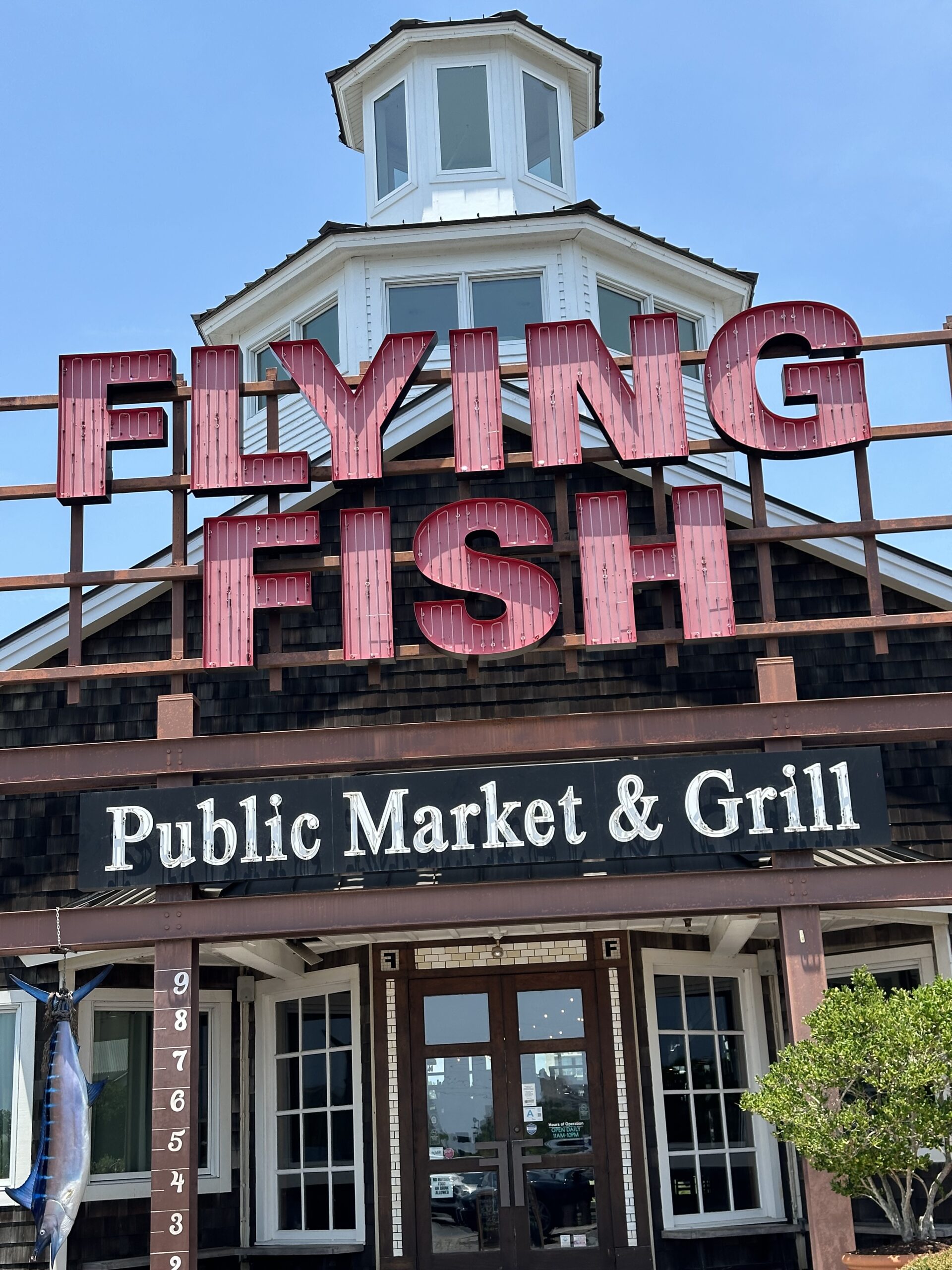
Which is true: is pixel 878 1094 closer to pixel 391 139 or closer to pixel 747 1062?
pixel 747 1062

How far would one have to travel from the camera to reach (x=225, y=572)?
11062 millimetres

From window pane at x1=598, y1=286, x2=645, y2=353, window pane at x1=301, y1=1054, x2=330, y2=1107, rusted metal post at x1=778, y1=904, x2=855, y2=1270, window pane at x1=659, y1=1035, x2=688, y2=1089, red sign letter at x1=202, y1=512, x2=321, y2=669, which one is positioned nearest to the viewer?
rusted metal post at x1=778, y1=904, x2=855, y2=1270

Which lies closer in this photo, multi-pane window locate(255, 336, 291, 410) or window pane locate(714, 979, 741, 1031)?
window pane locate(714, 979, 741, 1031)

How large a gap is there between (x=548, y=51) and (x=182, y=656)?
11683mm

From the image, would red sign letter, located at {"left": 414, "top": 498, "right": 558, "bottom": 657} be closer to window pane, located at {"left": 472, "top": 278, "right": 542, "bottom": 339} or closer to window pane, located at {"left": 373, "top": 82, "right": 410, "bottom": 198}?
window pane, located at {"left": 472, "top": 278, "right": 542, "bottom": 339}

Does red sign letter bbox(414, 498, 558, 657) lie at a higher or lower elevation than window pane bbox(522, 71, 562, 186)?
lower

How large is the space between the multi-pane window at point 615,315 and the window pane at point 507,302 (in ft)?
2.68

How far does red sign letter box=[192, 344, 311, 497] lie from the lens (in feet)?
37.1

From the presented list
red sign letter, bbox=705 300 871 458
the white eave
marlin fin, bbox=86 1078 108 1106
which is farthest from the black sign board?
the white eave

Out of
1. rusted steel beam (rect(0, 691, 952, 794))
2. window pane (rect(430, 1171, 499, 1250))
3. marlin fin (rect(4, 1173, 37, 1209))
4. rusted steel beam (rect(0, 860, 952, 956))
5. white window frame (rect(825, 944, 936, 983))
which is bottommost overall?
window pane (rect(430, 1171, 499, 1250))

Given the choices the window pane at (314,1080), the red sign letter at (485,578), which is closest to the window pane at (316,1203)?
the window pane at (314,1080)

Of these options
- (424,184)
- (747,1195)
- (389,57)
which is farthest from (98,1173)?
(389,57)

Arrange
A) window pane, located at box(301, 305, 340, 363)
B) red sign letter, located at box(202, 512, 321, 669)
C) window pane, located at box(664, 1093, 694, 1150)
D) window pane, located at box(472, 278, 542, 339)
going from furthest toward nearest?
1. window pane, located at box(301, 305, 340, 363)
2. window pane, located at box(472, 278, 542, 339)
3. window pane, located at box(664, 1093, 694, 1150)
4. red sign letter, located at box(202, 512, 321, 669)

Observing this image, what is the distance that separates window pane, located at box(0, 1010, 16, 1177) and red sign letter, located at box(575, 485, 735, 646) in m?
6.16
